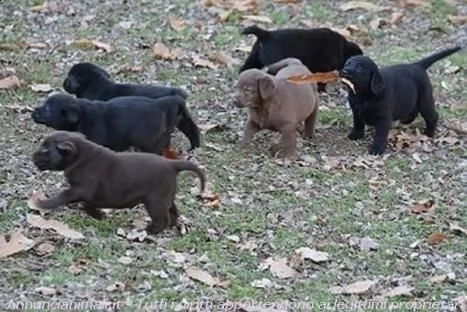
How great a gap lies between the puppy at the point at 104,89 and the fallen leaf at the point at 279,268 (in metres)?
1.97

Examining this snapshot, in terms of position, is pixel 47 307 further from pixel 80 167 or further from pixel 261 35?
pixel 261 35

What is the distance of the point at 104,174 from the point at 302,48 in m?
3.92

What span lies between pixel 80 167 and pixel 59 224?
39 cm

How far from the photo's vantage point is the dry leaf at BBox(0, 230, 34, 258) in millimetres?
6133

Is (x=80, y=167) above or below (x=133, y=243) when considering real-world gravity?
above

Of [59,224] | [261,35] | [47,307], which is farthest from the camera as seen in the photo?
[261,35]

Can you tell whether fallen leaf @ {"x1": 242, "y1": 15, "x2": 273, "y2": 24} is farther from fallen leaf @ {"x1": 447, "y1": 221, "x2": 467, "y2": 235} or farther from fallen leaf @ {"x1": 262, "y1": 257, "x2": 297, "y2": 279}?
fallen leaf @ {"x1": 262, "y1": 257, "x2": 297, "y2": 279}

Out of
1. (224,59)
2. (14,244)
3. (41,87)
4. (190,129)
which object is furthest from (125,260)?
(224,59)

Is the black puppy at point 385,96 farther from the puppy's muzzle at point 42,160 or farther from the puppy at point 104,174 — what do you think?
the puppy's muzzle at point 42,160

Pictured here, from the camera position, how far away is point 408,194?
25.7 ft

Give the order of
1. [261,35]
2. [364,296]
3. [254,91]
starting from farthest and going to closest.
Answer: [261,35] → [254,91] → [364,296]

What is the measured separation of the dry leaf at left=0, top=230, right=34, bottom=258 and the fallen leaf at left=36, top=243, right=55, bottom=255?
0.05 m

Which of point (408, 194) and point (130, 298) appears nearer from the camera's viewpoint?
point (130, 298)

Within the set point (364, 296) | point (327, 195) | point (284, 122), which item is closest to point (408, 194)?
point (327, 195)
